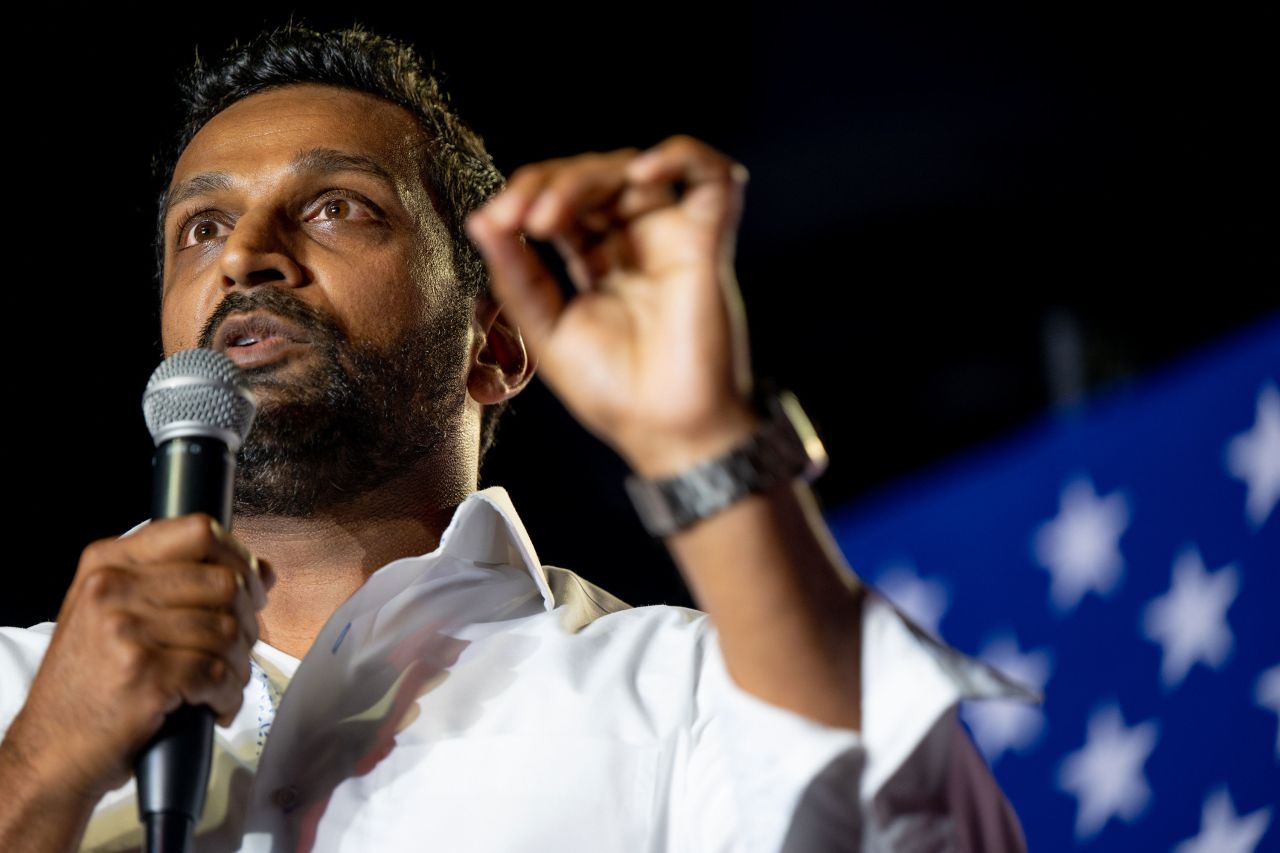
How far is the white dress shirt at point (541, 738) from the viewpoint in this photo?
3.40ft

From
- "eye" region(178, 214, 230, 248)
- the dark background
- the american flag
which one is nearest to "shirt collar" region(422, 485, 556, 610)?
"eye" region(178, 214, 230, 248)

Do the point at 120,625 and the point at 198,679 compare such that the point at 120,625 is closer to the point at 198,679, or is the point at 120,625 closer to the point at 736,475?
the point at 198,679

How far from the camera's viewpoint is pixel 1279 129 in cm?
286

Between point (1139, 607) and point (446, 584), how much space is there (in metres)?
1.86

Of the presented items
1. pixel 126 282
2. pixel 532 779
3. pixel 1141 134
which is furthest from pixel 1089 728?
pixel 126 282

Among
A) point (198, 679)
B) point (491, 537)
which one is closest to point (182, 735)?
point (198, 679)

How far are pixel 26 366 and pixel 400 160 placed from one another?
3.60ft

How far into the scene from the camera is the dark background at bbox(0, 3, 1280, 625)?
8.63 ft

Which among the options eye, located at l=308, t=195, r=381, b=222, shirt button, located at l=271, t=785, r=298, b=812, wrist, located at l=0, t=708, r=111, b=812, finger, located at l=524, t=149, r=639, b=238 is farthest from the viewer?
eye, located at l=308, t=195, r=381, b=222

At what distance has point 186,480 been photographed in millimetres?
1134

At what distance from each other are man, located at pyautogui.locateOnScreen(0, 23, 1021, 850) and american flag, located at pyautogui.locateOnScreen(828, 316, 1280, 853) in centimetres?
146

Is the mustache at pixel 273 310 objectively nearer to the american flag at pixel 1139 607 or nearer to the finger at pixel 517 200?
the finger at pixel 517 200

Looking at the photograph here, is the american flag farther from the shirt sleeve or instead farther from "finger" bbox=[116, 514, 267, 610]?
"finger" bbox=[116, 514, 267, 610]

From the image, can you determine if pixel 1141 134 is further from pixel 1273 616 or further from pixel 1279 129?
pixel 1273 616
